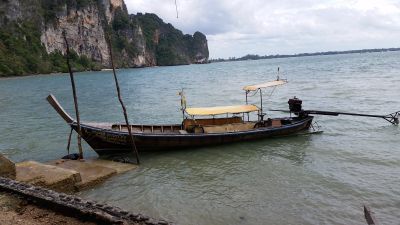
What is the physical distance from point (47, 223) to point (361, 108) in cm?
2868

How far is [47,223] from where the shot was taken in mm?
8469

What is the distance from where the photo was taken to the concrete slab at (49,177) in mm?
12969

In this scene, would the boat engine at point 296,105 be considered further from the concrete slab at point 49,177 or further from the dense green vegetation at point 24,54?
the dense green vegetation at point 24,54

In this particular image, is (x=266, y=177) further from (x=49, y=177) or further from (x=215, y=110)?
(x=49, y=177)

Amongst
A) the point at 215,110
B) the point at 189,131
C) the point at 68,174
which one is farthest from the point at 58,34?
the point at 68,174

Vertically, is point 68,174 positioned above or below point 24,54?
below

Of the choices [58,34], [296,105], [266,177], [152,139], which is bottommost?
[266,177]

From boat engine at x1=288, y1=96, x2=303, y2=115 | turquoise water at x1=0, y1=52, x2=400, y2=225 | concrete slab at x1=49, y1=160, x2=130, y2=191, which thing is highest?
boat engine at x1=288, y1=96, x2=303, y2=115

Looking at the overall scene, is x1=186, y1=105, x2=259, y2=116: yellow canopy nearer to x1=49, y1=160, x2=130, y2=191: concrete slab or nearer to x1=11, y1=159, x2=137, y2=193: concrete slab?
x1=11, y1=159, x2=137, y2=193: concrete slab

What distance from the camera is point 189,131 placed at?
20625mm

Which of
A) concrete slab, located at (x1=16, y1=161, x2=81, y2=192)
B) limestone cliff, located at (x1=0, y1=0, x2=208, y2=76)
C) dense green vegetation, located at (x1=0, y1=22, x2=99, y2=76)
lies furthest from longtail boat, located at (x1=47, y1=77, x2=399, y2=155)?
dense green vegetation, located at (x1=0, y1=22, x2=99, y2=76)

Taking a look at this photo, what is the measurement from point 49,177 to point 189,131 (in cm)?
865

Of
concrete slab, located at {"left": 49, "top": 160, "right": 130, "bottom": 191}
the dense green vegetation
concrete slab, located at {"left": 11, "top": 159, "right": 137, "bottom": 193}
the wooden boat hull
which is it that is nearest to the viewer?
concrete slab, located at {"left": 11, "top": 159, "right": 137, "bottom": 193}

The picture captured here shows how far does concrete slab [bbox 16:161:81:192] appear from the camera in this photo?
42.5 ft
